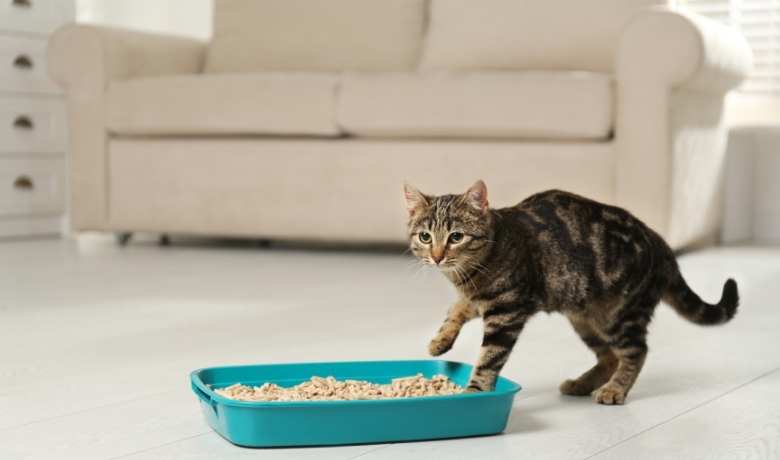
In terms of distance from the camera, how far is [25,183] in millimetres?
4531

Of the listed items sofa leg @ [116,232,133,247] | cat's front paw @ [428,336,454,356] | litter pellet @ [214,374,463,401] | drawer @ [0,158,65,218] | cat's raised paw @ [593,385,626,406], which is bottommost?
sofa leg @ [116,232,133,247]

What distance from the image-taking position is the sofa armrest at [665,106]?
3.25 meters

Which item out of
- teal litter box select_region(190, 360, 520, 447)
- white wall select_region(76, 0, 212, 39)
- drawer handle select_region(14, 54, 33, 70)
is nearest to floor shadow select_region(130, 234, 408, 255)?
drawer handle select_region(14, 54, 33, 70)

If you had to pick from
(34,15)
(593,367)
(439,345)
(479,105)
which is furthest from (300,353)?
(34,15)

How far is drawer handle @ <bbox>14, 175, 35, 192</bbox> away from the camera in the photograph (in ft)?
14.7

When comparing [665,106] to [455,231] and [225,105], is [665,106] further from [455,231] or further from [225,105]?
[455,231]

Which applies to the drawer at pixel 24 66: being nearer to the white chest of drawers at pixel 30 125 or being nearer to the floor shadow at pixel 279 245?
the white chest of drawers at pixel 30 125

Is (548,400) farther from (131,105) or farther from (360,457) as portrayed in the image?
(131,105)

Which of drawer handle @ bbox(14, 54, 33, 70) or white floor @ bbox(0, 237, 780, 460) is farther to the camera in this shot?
drawer handle @ bbox(14, 54, 33, 70)

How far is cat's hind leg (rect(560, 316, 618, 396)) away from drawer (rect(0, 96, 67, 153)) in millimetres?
3245

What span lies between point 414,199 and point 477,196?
0.09 metres

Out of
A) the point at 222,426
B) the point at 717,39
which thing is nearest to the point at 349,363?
the point at 222,426

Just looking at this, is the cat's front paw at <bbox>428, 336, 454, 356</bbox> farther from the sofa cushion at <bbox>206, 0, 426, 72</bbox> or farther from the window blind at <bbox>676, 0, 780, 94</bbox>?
the window blind at <bbox>676, 0, 780, 94</bbox>

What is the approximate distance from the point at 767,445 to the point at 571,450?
233mm
